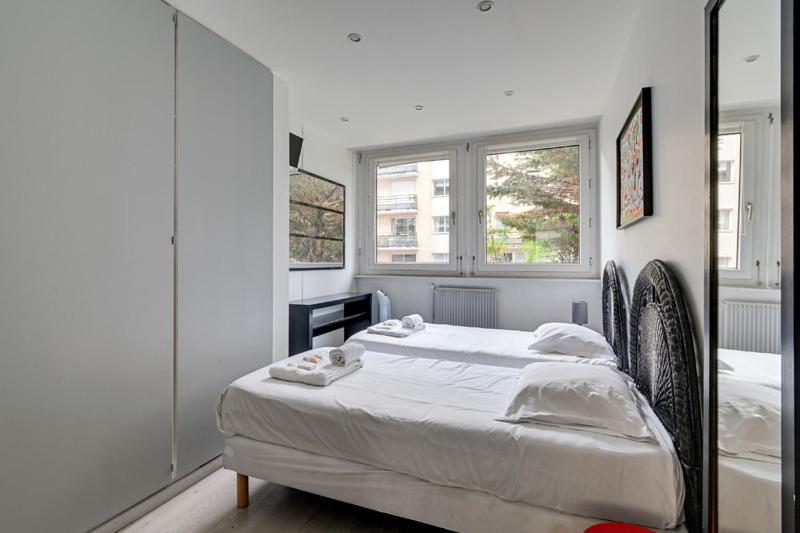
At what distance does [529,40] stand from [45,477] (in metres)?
3.35

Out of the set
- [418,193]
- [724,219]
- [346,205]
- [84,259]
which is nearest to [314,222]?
[346,205]

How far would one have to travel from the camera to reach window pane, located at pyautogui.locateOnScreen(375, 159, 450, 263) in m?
4.42

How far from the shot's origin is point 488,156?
4.21 meters

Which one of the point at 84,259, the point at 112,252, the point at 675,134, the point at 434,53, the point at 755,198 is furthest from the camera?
the point at 434,53

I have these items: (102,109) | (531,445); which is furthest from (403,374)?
(102,109)

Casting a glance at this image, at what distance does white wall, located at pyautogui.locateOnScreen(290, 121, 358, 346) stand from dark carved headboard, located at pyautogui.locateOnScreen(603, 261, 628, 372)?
8.20ft

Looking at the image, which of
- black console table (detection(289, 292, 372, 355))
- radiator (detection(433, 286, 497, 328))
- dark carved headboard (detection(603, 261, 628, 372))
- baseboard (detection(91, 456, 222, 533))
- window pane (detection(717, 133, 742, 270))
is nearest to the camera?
window pane (detection(717, 133, 742, 270))

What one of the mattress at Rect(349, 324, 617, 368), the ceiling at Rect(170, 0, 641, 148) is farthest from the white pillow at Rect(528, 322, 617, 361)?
the ceiling at Rect(170, 0, 641, 148)

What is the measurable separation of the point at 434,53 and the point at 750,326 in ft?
7.54

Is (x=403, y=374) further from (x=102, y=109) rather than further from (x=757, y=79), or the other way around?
(x=102, y=109)

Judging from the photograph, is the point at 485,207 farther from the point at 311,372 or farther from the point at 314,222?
the point at 311,372

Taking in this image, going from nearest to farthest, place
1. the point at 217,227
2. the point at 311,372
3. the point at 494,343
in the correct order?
the point at 311,372 < the point at 217,227 < the point at 494,343

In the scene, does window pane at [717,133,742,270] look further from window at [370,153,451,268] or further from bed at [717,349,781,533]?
window at [370,153,451,268]

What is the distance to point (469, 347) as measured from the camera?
2.87m
